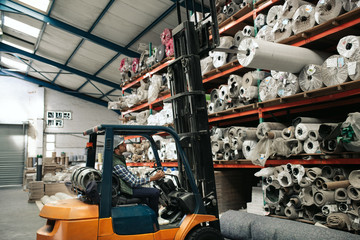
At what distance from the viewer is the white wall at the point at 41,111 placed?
65.7 feet

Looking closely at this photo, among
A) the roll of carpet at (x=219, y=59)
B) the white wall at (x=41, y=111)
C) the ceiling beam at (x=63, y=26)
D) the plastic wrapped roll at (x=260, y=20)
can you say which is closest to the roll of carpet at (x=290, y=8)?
the plastic wrapped roll at (x=260, y=20)

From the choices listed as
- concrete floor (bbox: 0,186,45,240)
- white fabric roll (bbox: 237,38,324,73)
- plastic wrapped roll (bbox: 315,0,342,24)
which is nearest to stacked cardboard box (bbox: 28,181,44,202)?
concrete floor (bbox: 0,186,45,240)

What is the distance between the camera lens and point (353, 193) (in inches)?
161

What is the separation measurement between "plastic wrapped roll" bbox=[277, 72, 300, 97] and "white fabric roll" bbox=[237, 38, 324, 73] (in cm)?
17

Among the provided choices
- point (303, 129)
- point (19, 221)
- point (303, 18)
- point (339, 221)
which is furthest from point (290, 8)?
point (19, 221)

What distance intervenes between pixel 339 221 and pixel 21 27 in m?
14.6

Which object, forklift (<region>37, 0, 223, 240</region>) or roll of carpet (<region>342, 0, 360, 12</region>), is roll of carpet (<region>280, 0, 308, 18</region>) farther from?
forklift (<region>37, 0, 223, 240</region>)

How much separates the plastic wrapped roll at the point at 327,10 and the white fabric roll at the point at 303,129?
59.5 inches

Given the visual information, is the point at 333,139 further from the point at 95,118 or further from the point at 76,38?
the point at 95,118

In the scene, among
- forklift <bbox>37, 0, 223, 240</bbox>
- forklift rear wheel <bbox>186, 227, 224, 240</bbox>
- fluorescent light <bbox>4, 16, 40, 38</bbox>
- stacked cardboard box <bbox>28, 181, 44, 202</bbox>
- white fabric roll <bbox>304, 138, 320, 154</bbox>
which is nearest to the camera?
forklift <bbox>37, 0, 223, 240</bbox>

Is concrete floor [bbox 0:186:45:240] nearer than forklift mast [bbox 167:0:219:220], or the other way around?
forklift mast [bbox 167:0:219:220]

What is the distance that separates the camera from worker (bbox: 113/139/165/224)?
3.56m

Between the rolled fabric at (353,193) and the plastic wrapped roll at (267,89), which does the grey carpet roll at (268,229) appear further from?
the plastic wrapped roll at (267,89)

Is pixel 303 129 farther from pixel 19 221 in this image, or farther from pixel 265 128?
pixel 19 221
